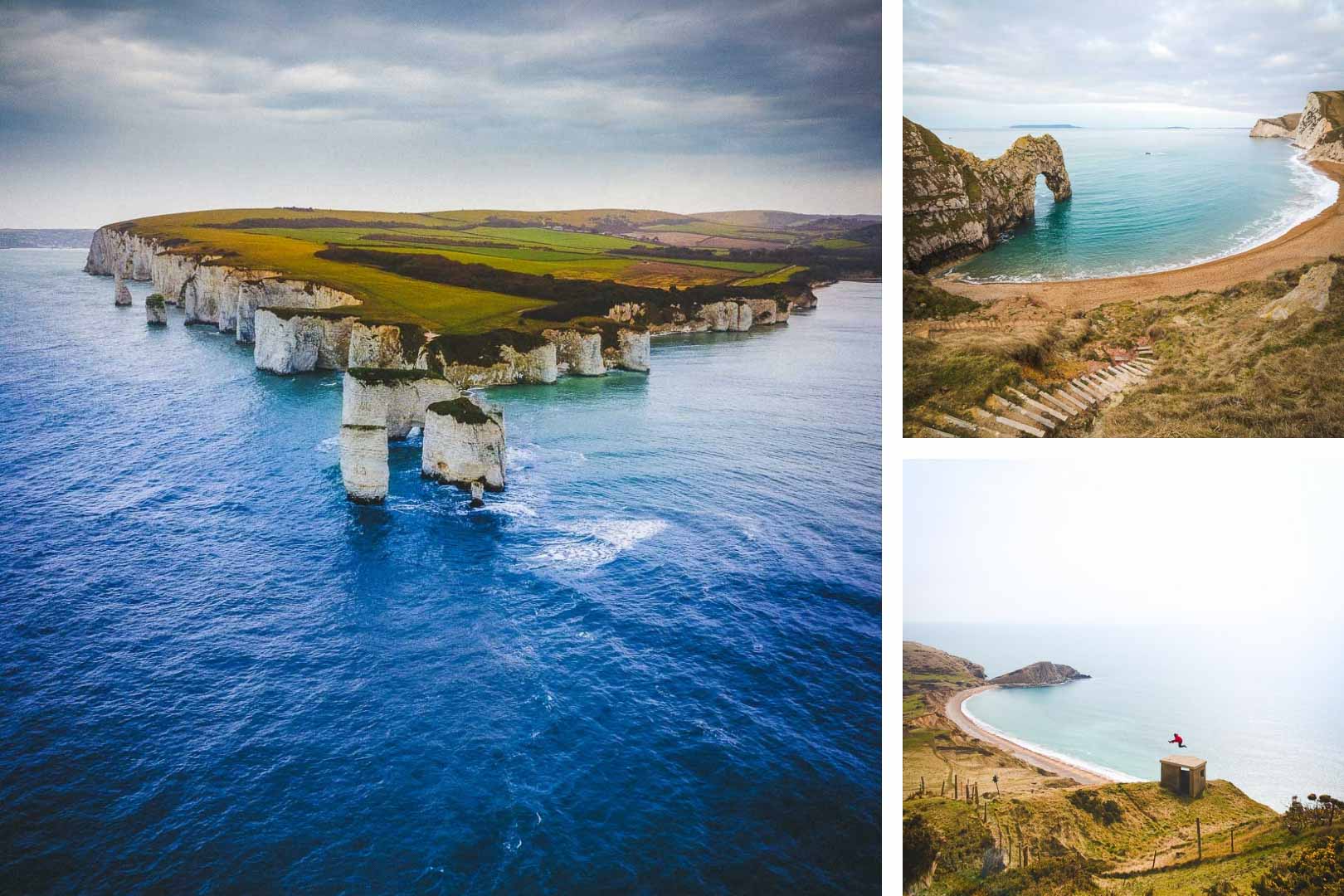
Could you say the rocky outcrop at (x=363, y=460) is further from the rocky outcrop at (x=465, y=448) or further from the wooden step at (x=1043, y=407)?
the wooden step at (x=1043, y=407)

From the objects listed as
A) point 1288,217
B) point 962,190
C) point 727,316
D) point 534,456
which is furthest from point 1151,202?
point 534,456

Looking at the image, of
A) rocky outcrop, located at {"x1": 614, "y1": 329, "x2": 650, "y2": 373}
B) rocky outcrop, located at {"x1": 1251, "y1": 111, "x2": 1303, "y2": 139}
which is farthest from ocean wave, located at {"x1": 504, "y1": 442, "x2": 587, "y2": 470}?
rocky outcrop, located at {"x1": 1251, "y1": 111, "x2": 1303, "y2": 139}

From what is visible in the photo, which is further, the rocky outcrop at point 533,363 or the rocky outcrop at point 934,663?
the rocky outcrop at point 533,363

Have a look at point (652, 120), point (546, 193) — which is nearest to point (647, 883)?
point (546, 193)

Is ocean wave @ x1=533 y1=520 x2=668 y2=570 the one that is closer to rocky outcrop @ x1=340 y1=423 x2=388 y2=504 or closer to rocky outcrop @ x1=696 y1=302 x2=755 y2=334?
rocky outcrop @ x1=340 y1=423 x2=388 y2=504

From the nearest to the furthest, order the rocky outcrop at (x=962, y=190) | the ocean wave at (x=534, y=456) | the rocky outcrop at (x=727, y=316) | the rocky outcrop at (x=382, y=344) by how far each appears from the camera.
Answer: the rocky outcrop at (x=382, y=344) → the rocky outcrop at (x=962, y=190) → the ocean wave at (x=534, y=456) → the rocky outcrop at (x=727, y=316)

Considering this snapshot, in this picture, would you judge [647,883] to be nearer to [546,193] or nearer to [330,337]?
[330,337]

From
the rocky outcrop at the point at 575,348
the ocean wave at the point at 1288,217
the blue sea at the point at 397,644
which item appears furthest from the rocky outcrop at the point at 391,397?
the ocean wave at the point at 1288,217
